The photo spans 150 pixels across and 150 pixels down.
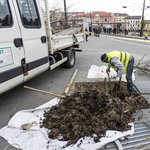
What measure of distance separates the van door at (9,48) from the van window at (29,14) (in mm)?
309

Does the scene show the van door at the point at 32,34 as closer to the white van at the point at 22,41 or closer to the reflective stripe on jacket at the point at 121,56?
the white van at the point at 22,41

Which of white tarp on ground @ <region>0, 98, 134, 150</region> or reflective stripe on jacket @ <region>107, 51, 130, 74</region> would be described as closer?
white tarp on ground @ <region>0, 98, 134, 150</region>

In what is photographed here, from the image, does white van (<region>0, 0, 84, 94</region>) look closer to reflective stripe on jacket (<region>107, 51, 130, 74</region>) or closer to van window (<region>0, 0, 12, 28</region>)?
van window (<region>0, 0, 12, 28</region>)

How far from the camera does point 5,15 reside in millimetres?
2947

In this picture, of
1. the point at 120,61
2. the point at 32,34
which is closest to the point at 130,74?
the point at 120,61

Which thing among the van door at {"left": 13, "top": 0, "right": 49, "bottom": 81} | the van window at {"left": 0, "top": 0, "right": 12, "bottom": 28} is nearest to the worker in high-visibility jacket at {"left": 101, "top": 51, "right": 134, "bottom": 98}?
the van door at {"left": 13, "top": 0, "right": 49, "bottom": 81}

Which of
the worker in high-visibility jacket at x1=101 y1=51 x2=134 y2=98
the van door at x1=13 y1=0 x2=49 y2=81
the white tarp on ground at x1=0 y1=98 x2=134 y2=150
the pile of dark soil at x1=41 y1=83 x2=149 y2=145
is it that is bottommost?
the white tarp on ground at x1=0 y1=98 x2=134 y2=150

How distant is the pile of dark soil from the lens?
2490 mm

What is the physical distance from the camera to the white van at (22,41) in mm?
2922

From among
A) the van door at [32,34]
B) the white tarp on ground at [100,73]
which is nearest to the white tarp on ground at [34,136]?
the van door at [32,34]

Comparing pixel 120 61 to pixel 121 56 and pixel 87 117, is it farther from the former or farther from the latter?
pixel 87 117

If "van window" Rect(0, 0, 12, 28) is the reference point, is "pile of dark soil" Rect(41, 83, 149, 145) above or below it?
below

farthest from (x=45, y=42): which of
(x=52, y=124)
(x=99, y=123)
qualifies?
(x=99, y=123)

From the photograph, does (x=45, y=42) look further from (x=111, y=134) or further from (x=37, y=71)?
(x=111, y=134)
